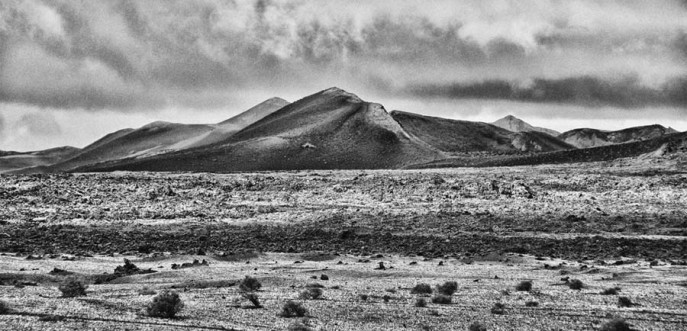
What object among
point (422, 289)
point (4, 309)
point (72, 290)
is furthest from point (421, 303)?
point (4, 309)

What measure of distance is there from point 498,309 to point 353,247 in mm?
19313

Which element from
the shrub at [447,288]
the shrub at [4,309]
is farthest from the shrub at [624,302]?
the shrub at [4,309]

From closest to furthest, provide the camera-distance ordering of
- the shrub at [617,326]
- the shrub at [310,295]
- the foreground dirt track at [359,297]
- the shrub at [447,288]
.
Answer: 1. the shrub at [617,326]
2. the foreground dirt track at [359,297]
3. the shrub at [310,295]
4. the shrub at [447,288]

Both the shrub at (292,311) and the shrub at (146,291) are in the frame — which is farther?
the shrub at (146,291)

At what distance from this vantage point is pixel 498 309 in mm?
19250

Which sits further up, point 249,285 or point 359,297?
point 249,285

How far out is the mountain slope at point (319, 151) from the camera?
148825mm

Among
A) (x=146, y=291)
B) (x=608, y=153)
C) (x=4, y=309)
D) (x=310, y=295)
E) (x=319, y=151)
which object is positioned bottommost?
(x=310, y=295)

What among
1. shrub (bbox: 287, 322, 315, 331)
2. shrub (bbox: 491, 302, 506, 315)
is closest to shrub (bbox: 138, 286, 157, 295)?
shrub (bbox: 287, 322, 315, 331)

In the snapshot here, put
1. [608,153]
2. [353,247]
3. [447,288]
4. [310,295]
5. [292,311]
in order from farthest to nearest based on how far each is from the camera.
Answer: [608,153], [353,247], [447,288], [310,295], [292,311]

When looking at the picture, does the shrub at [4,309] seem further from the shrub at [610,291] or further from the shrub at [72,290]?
the shrub at [610,291]

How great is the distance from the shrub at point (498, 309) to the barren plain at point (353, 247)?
20 cm

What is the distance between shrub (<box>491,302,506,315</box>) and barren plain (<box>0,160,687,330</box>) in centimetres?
20

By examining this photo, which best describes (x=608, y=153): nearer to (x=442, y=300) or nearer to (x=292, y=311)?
(x=442, y=300)
